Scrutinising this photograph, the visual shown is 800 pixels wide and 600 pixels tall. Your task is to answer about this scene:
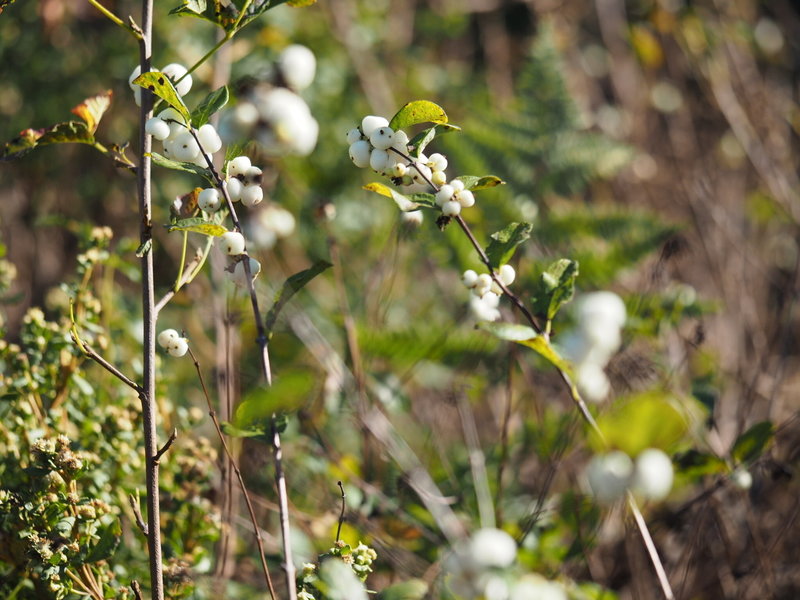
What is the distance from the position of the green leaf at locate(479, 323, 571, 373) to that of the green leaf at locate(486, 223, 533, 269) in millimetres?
72

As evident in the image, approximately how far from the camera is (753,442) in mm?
692

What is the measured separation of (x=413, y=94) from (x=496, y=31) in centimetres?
51

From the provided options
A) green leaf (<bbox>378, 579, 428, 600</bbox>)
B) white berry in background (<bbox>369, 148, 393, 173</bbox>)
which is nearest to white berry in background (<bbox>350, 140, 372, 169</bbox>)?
white berry in background (<bbox>369, 148, 393, 173</bbox>)

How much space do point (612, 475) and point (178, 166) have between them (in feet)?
1.18

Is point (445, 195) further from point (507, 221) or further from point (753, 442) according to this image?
point (507, 221)

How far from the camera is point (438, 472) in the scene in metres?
1.00

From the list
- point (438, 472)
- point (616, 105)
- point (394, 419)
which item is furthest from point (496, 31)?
point (438, 472)

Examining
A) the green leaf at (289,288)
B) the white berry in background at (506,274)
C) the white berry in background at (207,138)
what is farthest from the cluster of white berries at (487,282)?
the white berry in background at (207,138)

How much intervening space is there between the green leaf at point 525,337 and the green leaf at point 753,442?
25cm

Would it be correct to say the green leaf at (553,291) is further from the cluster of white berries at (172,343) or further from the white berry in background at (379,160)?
the cluster of white berries at (172,343)

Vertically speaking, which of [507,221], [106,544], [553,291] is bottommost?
[507,221]

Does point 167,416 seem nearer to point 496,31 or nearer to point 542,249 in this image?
point 542,249

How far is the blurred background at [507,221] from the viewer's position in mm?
959

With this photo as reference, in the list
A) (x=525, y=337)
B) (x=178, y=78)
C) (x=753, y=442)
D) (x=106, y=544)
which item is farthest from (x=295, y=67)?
(x=753, y=442)
